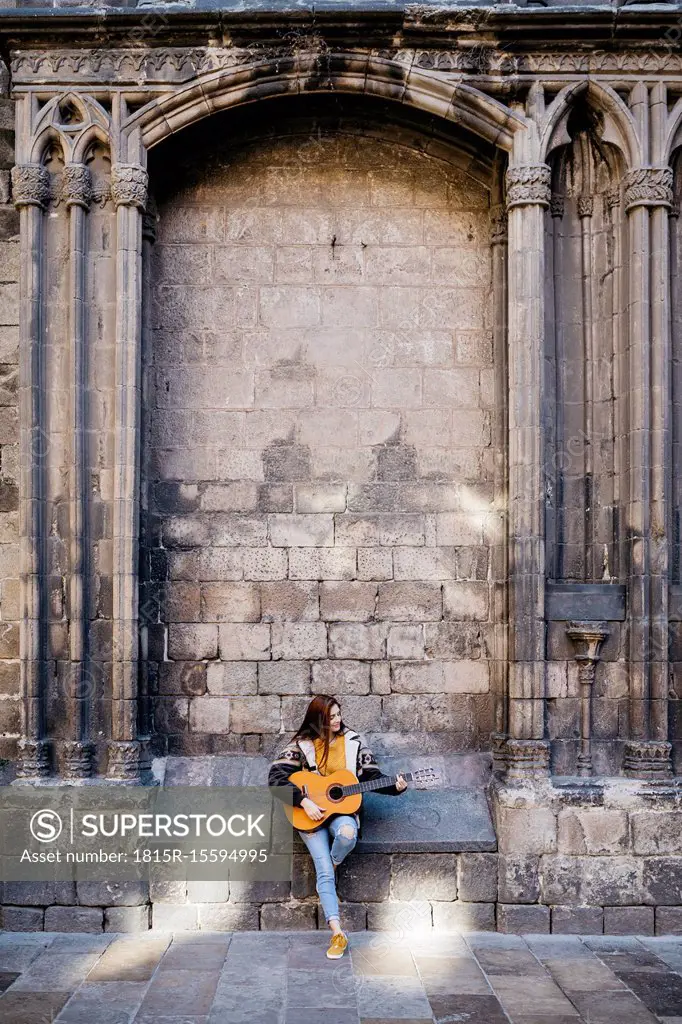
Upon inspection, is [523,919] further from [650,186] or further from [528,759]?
[650,186]

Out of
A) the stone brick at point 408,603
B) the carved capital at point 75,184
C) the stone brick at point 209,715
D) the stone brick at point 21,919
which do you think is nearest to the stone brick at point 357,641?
the stone brick at point 408,603

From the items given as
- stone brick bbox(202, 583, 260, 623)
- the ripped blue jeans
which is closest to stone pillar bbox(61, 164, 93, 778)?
stone brick bbox(202, 583, 260, 623)

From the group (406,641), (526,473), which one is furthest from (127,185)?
(406,641)

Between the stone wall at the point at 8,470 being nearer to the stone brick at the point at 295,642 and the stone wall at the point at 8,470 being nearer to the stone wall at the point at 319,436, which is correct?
the stone wall at the point at 319,436

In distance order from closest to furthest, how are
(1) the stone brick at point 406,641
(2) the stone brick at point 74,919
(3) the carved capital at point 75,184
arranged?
1. (2) the stone brick at point 74,919
2. (3) the carved capital at point 75,184
3. (1) the stone brick at point 406,641

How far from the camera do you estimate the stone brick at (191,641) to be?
7.23 meters

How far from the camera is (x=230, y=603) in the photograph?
7.25 metres

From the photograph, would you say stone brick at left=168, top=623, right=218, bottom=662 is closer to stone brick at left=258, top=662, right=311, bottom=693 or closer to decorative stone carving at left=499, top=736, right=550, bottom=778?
stone brick at left=258, top=662, right=311, bottom=693

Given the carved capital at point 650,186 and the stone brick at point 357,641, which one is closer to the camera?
the carved capital at point 650,186

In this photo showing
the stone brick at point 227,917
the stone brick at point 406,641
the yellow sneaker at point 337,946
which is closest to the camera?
the yellow sneaker at point 337,946

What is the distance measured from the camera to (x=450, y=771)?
7.10 metres

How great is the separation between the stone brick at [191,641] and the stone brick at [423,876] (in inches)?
78.9

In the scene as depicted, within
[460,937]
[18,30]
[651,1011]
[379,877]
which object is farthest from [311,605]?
[18,30]

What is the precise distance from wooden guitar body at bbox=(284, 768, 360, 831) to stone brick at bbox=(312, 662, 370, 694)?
101 cm
